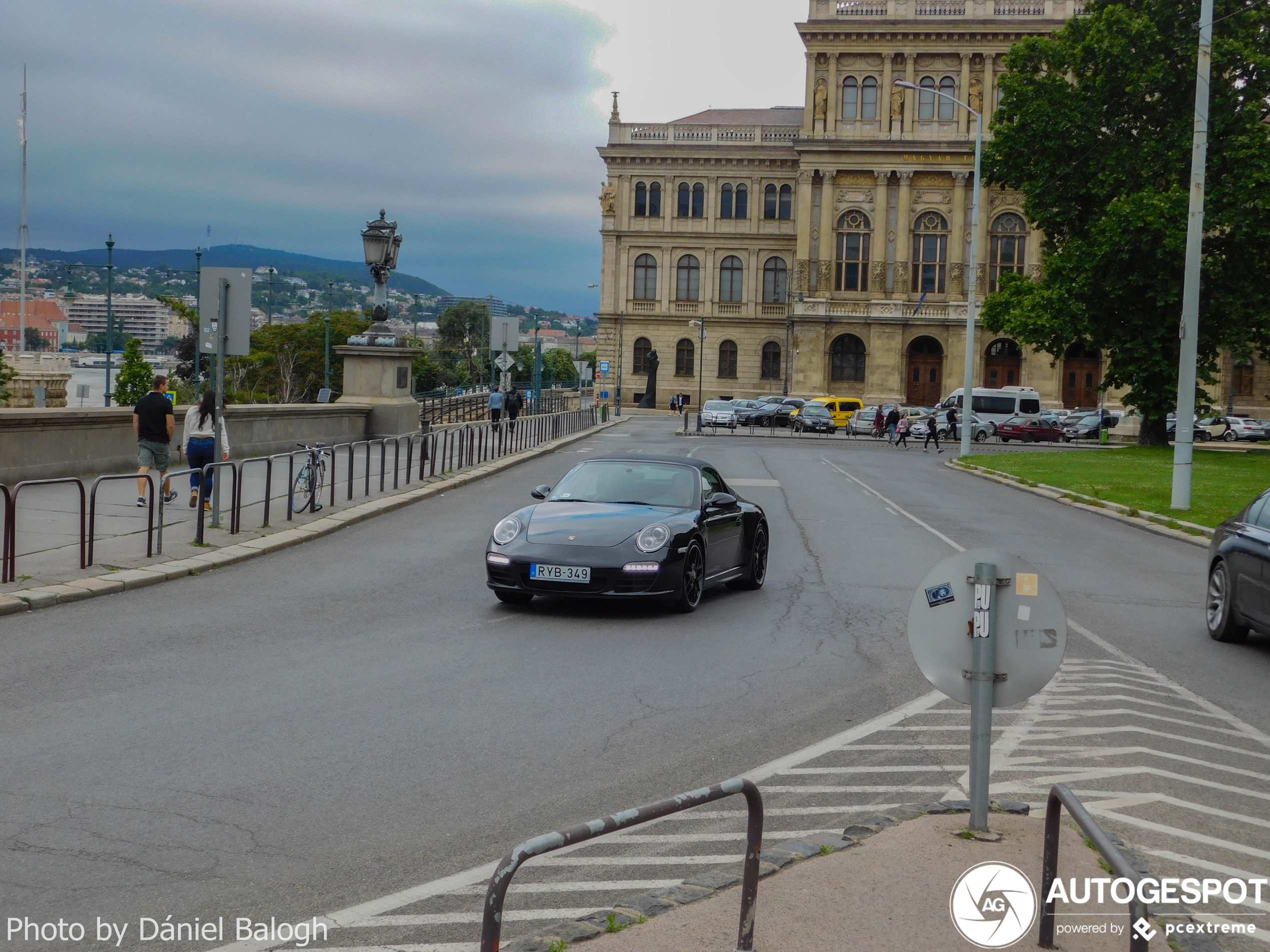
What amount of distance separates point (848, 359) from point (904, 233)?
908 cm

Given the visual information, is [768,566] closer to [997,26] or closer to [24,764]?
[24,764]

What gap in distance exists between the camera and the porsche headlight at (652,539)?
11500 millimetres

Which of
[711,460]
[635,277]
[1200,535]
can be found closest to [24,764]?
[1200,535]

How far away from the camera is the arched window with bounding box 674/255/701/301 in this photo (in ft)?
330

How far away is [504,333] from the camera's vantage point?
39438 mm

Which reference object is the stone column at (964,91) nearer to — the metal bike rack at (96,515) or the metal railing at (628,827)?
the metal bike rack at (96,515)

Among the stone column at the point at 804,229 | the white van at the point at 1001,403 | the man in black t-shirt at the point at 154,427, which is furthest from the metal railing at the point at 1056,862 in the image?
the stone column at the point at 804,229

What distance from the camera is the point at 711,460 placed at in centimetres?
3800

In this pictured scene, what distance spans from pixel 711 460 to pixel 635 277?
64.8 meters

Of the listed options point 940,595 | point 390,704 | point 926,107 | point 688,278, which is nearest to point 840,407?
point 926,107

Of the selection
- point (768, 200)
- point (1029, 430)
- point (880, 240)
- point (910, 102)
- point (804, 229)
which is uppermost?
point (910, 102)

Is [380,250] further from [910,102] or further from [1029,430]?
[910,102]

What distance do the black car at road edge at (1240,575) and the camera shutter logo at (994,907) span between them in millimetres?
6737

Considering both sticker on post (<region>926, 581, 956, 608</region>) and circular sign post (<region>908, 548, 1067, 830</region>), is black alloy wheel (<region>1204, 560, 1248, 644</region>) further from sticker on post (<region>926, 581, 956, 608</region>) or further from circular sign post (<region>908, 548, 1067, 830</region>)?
sticker on post (<region>926, 581, 956, 608</region>)
